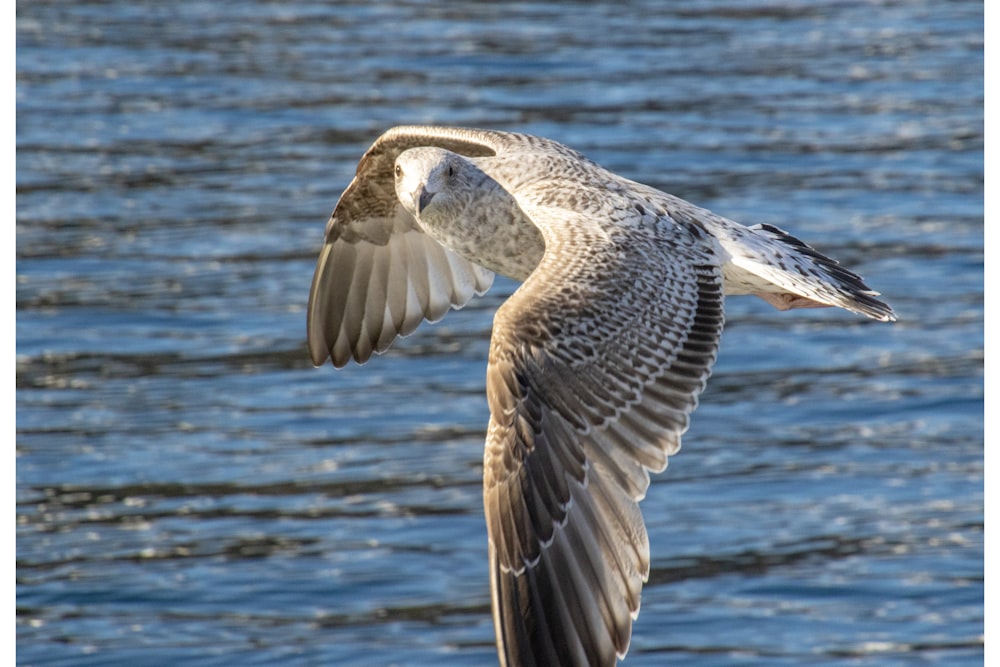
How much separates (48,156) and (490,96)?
404 centimetres

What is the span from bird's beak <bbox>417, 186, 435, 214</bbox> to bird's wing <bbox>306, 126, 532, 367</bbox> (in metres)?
Result: 1.06

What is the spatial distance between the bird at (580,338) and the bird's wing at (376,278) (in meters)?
0.46

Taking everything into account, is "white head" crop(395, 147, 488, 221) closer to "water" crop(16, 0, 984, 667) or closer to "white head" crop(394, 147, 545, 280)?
"white head" crop(394, 147, 545, 280)

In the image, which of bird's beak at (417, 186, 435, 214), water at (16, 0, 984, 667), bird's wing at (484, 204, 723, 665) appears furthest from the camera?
water at (16, 0, 984, 667)

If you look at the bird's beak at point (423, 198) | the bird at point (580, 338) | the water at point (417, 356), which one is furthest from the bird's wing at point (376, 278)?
the water at point (417, 356)

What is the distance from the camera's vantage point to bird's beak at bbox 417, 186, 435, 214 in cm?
702

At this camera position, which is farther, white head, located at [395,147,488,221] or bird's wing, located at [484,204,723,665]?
white head, located at [395,147,488,221]

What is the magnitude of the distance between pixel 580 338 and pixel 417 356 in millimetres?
6690

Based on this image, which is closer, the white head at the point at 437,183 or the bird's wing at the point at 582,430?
the bird's wing at the point at 582,430

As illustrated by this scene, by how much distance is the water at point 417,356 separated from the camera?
9.64 m

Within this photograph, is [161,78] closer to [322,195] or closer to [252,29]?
[252,29]

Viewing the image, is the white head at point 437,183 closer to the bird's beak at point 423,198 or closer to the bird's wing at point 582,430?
the bird's beak at point 423,198

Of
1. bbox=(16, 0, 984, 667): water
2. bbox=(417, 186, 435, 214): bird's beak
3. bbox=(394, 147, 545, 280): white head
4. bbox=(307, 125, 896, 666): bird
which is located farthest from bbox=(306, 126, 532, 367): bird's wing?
bbox=(16, 0, 984, 667): water

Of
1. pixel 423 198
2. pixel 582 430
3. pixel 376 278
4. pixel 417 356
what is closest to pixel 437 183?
pixel 423 198
